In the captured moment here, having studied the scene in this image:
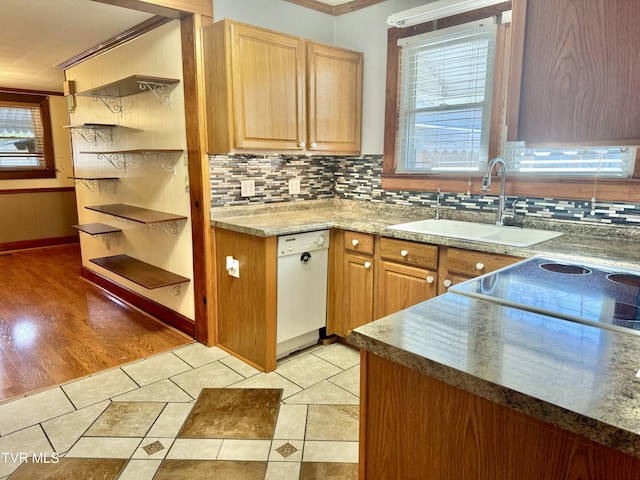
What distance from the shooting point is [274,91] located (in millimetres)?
2762

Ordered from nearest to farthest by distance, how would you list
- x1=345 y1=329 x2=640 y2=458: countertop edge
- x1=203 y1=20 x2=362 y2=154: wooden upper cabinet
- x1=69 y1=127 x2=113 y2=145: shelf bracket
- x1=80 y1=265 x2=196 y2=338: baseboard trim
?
x1=345 y1=329 x2=640 y2=458: countertop edge
x1=203 y1=20 x2=362 y2=154: wooden upper cabinet
x1=80 y1=265 x2=196 y2=338: baseboard trim
x1=69 y1=127 x2=113 y2=145: shelf bracket

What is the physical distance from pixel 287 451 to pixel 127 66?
10.2ft

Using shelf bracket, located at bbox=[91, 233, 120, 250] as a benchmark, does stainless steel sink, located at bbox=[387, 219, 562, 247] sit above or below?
above

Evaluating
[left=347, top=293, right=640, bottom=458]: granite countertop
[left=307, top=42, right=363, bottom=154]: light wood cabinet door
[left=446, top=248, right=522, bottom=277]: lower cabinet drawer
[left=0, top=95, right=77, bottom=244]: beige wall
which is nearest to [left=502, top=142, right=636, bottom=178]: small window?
[left=446, top=248, right=522, bottom=277]: lower cabinet drawer

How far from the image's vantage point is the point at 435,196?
2.99 meters

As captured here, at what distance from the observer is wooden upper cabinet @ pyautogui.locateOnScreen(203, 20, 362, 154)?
2580 millimetres

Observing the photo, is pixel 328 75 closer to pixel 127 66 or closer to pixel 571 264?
pixel 127 66

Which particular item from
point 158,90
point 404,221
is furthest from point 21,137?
point 404,221

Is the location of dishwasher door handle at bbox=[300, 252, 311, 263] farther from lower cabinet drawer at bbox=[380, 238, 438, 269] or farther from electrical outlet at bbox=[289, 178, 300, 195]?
electrical outlet at bbox=[289, 178, 300, 195]

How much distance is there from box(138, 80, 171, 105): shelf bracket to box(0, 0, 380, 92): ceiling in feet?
1.49

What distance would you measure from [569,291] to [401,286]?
1.34 meters

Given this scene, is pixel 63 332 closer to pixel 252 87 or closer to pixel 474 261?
pixel 252 87

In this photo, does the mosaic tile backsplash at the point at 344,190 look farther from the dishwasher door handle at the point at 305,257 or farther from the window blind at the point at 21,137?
the window blind at the point at 21,137

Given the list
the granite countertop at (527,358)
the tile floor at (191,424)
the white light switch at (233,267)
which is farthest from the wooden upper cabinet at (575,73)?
the white light switch at (233,267)
